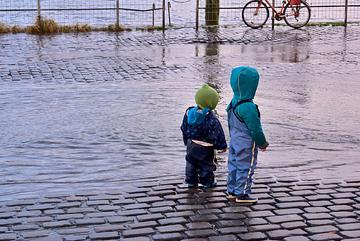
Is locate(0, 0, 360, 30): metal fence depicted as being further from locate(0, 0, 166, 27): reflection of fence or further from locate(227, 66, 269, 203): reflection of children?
locate(227, 66, 269, 203): reflection of children

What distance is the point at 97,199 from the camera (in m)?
7.05

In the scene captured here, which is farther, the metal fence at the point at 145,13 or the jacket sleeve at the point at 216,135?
the metal fence at the point at 145,13

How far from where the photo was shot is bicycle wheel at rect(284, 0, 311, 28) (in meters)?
20.9

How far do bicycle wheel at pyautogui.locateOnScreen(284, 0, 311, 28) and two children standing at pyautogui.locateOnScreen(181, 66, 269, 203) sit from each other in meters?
14.1

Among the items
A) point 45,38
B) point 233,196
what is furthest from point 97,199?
point 45,38

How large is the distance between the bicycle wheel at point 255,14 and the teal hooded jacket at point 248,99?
14057 mm

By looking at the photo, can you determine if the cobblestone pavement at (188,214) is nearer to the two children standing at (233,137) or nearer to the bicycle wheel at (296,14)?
the two children standing at (233,137)

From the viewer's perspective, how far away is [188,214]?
6.64m

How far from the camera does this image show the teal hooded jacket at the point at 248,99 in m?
6.82

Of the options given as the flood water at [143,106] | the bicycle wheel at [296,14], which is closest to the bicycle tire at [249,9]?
the bicycle wheel at [296,14]

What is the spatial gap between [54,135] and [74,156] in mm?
1013

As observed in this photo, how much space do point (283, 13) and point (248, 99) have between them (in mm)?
14359

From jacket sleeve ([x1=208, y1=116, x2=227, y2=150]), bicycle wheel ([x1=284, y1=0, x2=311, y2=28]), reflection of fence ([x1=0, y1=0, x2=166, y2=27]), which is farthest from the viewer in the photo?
reflection of fence ([x1=0, y1=0, x2=166, y2=27])

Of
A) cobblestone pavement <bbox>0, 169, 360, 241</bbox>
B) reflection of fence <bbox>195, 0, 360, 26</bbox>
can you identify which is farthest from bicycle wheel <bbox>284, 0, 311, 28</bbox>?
cobblestone pavement <bbox>0, 169, 360, 241</bbox>
